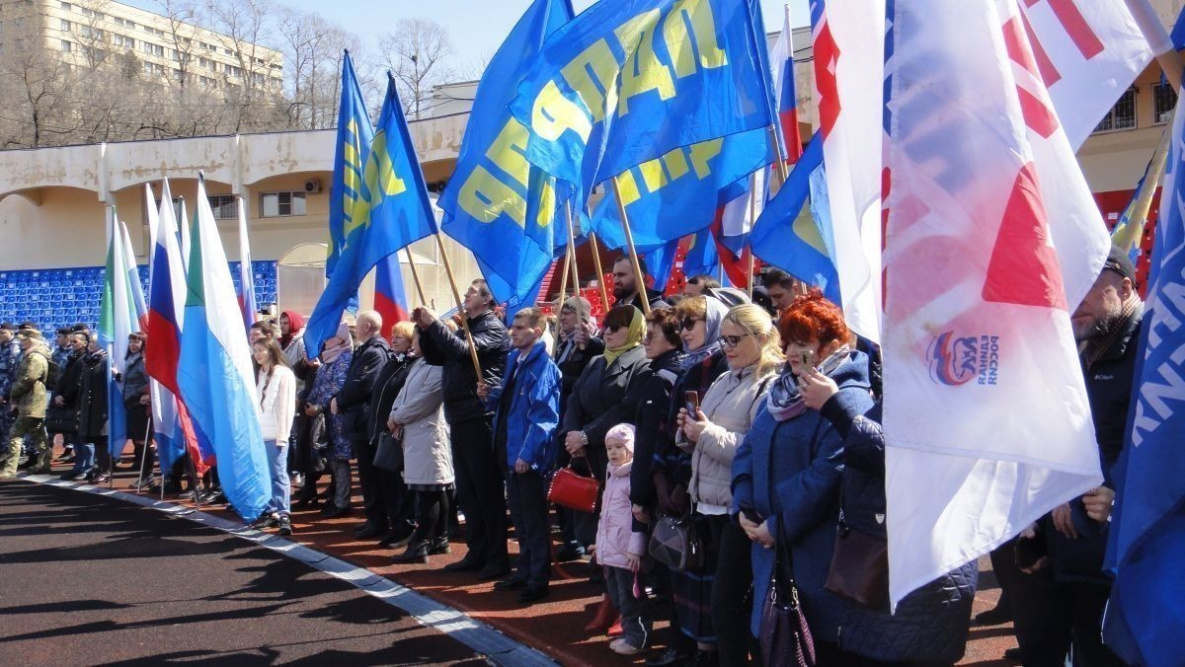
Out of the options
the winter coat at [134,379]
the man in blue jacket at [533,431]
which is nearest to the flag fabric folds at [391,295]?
the man in blue jacket at [533,431]

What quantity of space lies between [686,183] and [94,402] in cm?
1030

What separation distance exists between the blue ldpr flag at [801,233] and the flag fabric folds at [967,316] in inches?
91.5

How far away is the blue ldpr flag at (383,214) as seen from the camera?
880cm

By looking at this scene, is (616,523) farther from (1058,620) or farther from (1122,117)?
(1122,117)

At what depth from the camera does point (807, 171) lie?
599 centimetres

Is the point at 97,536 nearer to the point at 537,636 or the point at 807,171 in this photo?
the point at 537,636

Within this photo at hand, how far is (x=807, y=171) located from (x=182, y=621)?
4830mm

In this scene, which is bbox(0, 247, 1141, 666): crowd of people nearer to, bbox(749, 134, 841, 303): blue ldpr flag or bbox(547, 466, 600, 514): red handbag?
bbox(547, 466, 600, 514): red handbag

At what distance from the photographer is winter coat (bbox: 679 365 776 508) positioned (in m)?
5.34

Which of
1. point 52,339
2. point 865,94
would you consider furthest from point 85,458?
point 52,339

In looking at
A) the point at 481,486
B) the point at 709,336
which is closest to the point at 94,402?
the point at 481,486

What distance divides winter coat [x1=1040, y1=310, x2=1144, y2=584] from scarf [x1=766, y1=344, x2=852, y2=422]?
0.90 meters

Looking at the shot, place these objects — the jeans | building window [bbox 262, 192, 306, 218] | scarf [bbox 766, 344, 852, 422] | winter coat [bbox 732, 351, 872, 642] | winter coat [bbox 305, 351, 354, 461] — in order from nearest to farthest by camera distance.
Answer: winter coat [bbox 732, 351, 872, 642], scarf [bbox 766, 344, 852, 422], the jeans, winter coat [bbox 305, 351, 354, 461], building window [bbox 262, 192, 306, 218]

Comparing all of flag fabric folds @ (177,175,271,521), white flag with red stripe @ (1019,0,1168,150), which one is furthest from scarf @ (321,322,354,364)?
white flag with red stripe @ (1019,0,1168,150)
